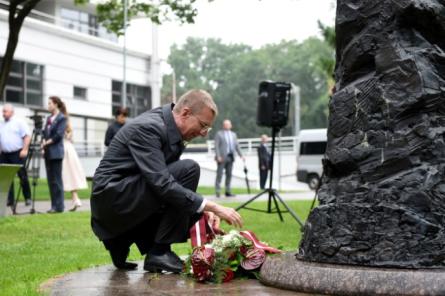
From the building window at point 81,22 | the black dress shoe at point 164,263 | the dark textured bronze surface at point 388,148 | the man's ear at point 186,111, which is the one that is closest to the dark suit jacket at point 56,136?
the black dress shoe at point 164,263

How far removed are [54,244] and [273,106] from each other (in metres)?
4.28

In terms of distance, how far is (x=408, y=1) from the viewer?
15.9ft

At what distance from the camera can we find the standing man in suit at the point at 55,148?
13.6 m

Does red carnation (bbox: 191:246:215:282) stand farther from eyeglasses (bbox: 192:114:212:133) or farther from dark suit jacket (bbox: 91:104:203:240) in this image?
eyeglasses (bbox: 192:114:212:133)

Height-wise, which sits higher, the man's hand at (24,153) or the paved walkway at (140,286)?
the man's hand at (24,153)

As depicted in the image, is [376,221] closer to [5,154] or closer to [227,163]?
[5,154]

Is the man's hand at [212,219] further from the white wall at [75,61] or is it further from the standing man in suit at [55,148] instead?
the white wall at [75,61]

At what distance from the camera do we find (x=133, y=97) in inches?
1855

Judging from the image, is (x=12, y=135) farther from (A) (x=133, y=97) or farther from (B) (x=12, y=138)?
(A) (x=133, y=97)

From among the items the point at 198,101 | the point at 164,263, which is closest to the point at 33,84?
the point at 164,263

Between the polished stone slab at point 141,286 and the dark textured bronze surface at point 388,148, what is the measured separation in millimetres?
475

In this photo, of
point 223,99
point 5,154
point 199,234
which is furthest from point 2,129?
point 223,99

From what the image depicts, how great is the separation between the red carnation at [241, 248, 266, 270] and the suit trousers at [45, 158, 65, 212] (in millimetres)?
8887

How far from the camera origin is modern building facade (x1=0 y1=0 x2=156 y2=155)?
1484 inches
